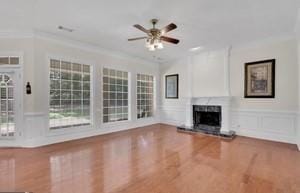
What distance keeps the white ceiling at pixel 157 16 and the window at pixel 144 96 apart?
2.82 m

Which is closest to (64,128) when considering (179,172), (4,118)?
(4,118)

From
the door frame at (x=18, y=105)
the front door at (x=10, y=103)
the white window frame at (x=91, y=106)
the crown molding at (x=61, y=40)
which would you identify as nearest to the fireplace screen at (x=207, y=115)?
the crown molding at (x=61, y=40)

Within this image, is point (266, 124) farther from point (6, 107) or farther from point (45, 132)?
point (6, 107)

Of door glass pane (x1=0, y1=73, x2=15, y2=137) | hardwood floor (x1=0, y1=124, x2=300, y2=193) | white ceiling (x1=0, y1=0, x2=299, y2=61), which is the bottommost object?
hardwood floor (x1=0, y1=124, x2=300, y2=193)

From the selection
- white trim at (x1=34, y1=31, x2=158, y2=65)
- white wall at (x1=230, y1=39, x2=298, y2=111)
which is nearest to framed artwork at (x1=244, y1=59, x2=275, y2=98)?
white wall at (x1=230, y1=39, x2=298, y2=111)

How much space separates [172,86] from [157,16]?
4.62 meters

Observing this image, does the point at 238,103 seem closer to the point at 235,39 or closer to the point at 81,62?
the point at 235,39

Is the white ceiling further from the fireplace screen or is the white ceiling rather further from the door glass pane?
the fireplace screen

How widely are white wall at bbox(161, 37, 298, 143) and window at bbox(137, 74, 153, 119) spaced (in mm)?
1654

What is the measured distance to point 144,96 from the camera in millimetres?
8180

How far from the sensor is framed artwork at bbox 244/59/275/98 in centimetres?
523

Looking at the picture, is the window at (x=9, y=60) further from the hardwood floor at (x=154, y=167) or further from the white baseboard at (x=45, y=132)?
the hardwood floor at (x=154, y=167)

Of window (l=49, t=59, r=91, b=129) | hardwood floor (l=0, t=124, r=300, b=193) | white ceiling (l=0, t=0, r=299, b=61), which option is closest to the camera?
hardwood floor (l=0, t=124, r=300, b=193)

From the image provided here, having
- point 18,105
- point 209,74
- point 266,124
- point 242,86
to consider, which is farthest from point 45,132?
point 266,124
